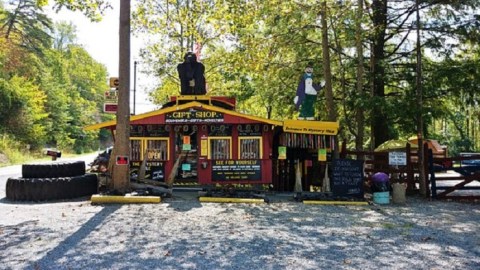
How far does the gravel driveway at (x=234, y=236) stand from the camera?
587 centimetres

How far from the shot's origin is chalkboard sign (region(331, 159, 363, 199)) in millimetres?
12281

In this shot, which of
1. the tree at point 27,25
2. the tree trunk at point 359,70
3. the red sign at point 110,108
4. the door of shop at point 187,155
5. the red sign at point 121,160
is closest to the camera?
the red sign at point 121,160

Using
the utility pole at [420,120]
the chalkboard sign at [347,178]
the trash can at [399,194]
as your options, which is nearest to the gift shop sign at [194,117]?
the chalkboard sign at [347,178]

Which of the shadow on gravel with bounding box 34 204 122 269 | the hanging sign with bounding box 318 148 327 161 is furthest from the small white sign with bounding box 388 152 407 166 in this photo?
the shadow on gravel with bounding box 34 204 122 269

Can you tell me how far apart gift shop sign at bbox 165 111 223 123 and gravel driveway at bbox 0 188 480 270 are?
10.8 ft

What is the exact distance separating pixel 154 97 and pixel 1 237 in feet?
84.3

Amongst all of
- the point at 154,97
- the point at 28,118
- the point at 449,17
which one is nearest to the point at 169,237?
the point at 449,17

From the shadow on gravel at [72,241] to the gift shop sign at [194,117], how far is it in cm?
436

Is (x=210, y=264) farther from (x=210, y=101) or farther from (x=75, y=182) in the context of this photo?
(x=210, y=101)

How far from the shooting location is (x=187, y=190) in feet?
45.4

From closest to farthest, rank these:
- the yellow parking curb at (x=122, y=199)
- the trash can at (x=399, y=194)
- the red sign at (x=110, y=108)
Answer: the yellow parking curb at (x=122, y=199) → the trash can at (x=399, y=194) → the red sign at (x=110, y=108)

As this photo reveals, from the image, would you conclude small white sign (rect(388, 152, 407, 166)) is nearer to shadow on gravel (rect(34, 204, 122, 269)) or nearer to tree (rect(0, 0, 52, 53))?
shadow on gravel (rect(34, 204, 122, 269))

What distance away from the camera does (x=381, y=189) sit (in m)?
12.0

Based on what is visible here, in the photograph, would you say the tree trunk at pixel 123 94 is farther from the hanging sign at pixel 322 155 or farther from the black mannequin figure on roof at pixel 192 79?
the hanging sign at pixel 322 155
